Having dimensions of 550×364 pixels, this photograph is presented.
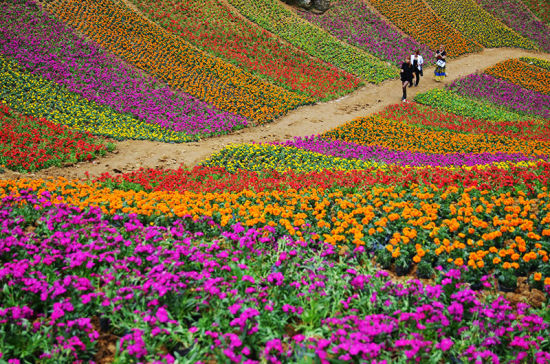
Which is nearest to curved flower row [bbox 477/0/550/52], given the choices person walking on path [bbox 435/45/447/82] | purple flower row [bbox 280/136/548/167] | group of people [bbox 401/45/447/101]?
person walking on path [bbox 435/45/447/82]

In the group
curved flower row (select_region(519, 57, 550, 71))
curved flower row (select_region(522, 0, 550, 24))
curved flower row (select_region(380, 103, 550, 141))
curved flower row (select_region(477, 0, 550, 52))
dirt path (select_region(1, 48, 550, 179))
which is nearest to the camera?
dirt path (select_region(1, 48, 550, 179))

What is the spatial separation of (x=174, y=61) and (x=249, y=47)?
6.44 metres

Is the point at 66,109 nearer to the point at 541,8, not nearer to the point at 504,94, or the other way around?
the point at 504,94

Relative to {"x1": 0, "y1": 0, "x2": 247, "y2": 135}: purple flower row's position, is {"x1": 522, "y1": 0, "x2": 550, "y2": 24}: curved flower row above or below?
above

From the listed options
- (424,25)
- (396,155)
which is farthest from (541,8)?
(396,155)

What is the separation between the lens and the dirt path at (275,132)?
13711 mm

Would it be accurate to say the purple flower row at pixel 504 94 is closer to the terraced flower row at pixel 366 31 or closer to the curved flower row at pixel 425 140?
the terraced flower row at pixel 366 31

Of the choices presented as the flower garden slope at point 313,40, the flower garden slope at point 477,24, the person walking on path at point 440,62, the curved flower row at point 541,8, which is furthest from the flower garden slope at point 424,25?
the curved flower row at point 541,8

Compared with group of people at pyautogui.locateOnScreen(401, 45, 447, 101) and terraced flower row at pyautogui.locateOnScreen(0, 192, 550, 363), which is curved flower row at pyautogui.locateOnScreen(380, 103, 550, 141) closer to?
group of people at pyautogui.locateOnScreen(401, 45, 447, 101)

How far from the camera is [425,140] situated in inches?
686

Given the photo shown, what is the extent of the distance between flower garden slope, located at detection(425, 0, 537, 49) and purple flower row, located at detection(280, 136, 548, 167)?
2967 cm

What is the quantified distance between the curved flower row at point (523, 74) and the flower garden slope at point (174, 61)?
18960mm

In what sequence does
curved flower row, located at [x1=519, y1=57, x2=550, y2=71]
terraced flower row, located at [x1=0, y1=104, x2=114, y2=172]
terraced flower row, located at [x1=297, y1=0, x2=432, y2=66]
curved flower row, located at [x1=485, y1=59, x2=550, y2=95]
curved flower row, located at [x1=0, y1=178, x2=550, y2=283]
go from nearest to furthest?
curved flower row, located at [x1=0, y1=178, x2=550, y2=283] → terraced flower row, located at [x1=0, y1=104, x2=114, y2=172] → curved flower row, located at [x1=485, y1=59, x2=550, y2=95] → terraced flower row, located at [x1=297, y1=0, x2=432, y2=66] → curved flower row, located at [x1=519, y1=57, x2=550, y2=71]

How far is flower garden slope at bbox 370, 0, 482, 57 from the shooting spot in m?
36.2
